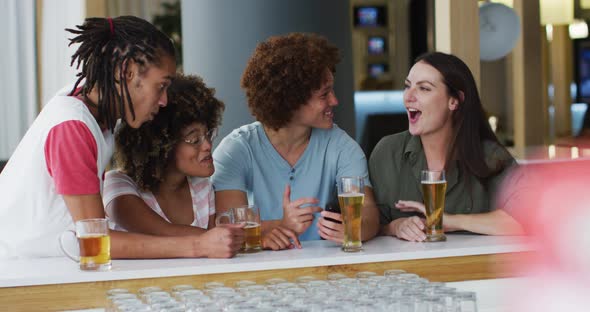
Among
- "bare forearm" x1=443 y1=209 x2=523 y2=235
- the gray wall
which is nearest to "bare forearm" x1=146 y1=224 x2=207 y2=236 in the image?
"bare forearm" x1=443 y1=209 x2=523 y2=235

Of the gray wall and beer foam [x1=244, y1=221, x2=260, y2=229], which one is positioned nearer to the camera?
beer foam [x1=244, y1=221, x2=260, y2=229]

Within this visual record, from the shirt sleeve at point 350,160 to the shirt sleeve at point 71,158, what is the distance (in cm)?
106

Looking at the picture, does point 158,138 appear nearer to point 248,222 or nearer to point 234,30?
point 248,222

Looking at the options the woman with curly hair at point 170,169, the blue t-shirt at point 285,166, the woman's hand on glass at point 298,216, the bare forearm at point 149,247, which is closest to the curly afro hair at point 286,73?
the blue t-shirt at point 285,166

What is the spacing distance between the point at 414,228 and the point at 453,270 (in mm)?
255

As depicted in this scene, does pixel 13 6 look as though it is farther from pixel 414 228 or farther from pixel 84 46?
pixel 414 228

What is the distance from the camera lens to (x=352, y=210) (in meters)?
2.30

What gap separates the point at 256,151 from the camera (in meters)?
3.00

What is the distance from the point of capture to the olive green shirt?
→ 2822 millimetres

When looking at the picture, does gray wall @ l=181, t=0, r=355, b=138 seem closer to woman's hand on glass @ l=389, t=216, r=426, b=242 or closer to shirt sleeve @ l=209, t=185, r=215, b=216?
shirt sleeve @ l=209, t=185, r=215, b=216

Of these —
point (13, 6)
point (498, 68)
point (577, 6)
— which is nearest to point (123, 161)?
point (13, 6)

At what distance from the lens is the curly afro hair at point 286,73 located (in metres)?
2.97

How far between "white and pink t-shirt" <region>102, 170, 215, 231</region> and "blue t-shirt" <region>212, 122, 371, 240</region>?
0.45 ft

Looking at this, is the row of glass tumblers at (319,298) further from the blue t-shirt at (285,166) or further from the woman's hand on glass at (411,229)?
the blue t-shirt at (285,166)
